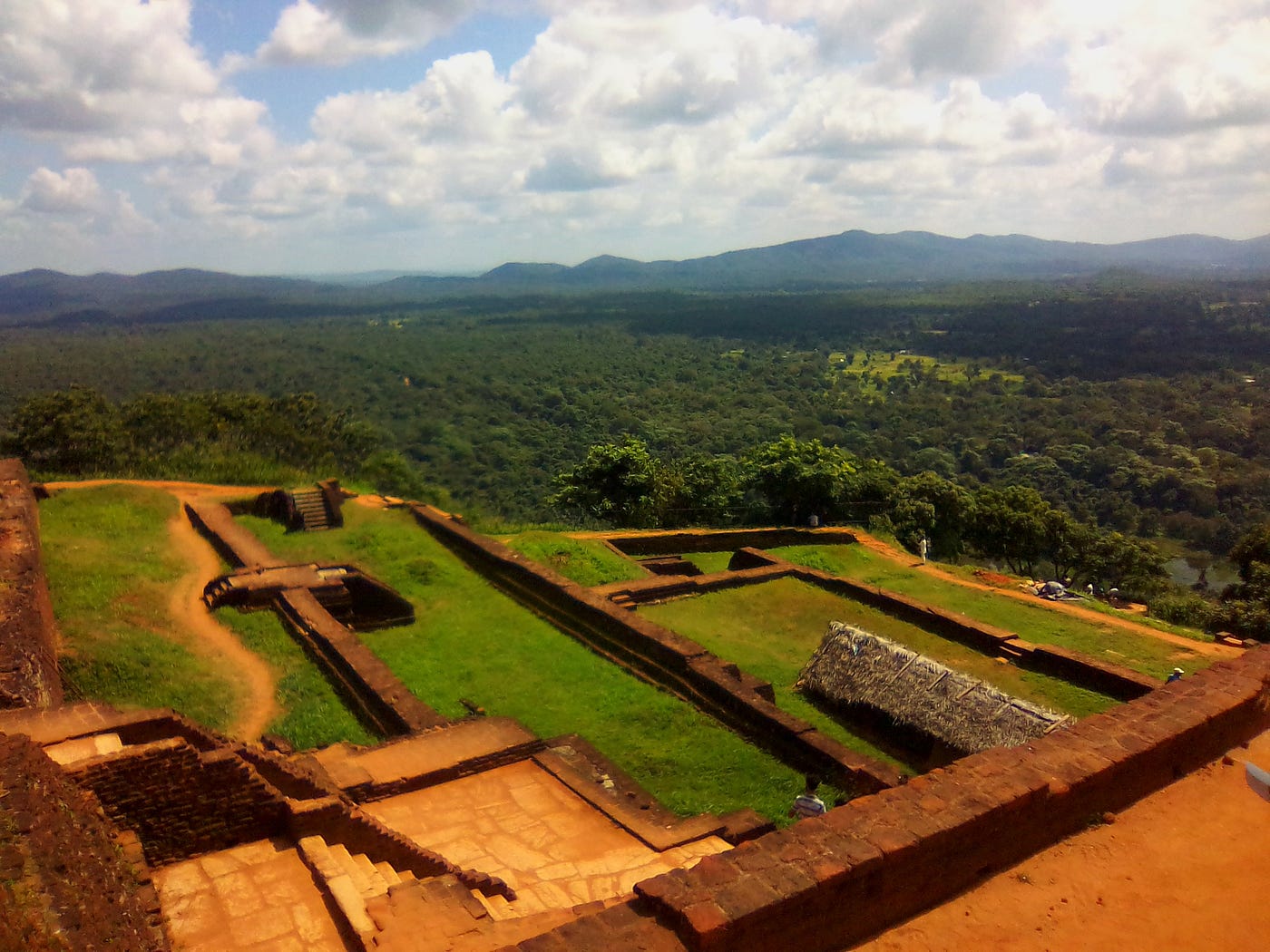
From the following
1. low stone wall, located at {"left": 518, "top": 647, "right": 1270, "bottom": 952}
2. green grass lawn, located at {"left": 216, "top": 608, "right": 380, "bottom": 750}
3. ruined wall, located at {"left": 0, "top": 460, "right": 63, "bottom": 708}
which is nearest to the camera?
low stone wall, located at {"left": 518, "top": 647, "right": 1270, "bottom": 952}

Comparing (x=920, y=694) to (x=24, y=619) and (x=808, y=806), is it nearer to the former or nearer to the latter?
(x=808, y=806)

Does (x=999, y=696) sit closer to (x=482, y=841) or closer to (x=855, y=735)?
(x=855, y=735)

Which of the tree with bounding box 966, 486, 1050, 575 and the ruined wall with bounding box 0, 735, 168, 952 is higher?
the ruined wall with bounding box 0, 735, 168, 952

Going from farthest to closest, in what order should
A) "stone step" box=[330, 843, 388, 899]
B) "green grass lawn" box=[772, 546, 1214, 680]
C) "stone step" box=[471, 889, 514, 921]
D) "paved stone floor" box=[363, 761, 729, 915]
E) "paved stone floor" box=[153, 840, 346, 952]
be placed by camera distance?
"green grass lawn" box=[772, 546, 1214, 680] → "paved stone floor" box=[363, 761, 729, 915] → "stone step" box=[471, 889, 514, 921] → "stone step" box=[330, 843, 388, 899] → "paved stone floor" box=[153, 840, 346, 952]

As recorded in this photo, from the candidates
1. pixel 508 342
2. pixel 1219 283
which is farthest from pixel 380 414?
pixel 1219 283

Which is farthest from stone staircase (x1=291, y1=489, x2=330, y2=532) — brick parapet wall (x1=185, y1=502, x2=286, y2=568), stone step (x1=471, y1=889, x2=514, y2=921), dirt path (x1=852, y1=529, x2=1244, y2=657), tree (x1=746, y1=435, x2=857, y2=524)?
tree (x1=746, y1=435, x2=857, y2=524)

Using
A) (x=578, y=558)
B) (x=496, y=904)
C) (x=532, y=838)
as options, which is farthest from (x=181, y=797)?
(x=578, y=558)

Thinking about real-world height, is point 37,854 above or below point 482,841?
above

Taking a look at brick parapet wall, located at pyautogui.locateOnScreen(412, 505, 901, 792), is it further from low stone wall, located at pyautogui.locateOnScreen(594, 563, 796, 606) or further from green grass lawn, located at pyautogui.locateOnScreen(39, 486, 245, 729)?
green grass lawn, located at pyautogui.locateOnScreen(39, 486, 245, 729)
